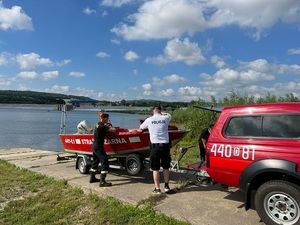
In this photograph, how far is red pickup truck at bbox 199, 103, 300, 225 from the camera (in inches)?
177

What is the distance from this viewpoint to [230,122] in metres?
5.38

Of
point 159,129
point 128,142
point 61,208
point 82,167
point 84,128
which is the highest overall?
point 159,129

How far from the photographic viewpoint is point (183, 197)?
21.0 feet

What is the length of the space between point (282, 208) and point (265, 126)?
1.27 metres

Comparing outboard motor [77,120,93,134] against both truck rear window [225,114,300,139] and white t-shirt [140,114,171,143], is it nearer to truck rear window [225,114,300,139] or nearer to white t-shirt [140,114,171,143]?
white t-shirt [140,114,171,143]

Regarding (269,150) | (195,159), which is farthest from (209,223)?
(195,159)

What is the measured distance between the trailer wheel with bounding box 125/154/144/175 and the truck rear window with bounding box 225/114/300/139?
3.21m

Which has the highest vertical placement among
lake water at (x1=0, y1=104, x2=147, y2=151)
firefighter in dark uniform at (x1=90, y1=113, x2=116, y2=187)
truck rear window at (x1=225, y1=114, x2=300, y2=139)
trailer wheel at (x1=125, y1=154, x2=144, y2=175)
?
truck rear window at (x1=225, y1=114, x2=300, y2=139)

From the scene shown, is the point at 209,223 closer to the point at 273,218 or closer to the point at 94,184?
the point at 273,218

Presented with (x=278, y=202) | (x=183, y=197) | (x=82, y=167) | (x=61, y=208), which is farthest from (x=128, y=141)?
(x=278, y=202)

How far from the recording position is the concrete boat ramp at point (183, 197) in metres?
5.27

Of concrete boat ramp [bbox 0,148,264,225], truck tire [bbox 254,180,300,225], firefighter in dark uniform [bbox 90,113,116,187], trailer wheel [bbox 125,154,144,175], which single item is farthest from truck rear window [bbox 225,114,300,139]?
firefighter in dark uniform [bbox 90,113,116,187]

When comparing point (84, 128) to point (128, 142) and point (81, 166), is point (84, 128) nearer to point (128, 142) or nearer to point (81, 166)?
point (81, 166)

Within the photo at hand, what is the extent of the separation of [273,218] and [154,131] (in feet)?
9.91
